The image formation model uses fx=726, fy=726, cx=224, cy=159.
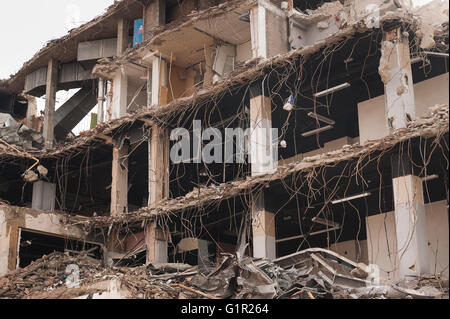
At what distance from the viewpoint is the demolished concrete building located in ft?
56.0

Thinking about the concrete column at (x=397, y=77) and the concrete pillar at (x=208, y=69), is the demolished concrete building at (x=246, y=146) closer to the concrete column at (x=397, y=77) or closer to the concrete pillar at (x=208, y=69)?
the concrete column at (x=397, y=77)

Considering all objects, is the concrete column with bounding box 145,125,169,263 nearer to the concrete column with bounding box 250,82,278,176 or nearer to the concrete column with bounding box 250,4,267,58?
the concrete column with bounding box 250,82,278,176

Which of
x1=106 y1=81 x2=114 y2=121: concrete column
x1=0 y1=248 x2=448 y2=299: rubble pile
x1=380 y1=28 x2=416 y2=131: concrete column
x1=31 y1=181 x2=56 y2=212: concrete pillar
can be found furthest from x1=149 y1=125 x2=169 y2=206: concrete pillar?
x1=380 y1=28 x2=416 y2=131: concrete column

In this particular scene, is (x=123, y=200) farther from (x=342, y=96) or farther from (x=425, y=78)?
(x=425, y=78)

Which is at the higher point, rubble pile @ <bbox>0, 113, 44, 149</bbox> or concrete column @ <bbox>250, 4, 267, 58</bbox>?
concrete column @ <bbox>250, 4, 267, 58</bbox>

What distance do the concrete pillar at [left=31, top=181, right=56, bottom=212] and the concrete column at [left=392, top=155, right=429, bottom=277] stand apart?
13.8 meters

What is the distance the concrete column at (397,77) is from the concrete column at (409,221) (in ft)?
3.45

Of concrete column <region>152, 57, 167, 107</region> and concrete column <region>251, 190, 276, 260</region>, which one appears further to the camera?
concrete column <region>152, 57, 167, 107</region>

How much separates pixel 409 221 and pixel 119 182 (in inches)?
433

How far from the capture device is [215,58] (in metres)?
22.8

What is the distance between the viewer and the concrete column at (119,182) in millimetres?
23734

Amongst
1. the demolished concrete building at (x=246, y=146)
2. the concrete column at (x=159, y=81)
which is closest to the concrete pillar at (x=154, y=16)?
the demolished concrete building at (x=246, y=146)

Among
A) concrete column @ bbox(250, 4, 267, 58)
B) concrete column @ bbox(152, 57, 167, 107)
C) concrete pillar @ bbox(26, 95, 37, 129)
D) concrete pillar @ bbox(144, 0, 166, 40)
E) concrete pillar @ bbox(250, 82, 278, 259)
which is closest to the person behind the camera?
concrete pillar @ bbox(250, 82, 278, 259)

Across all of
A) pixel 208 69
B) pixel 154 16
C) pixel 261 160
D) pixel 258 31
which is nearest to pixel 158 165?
pixel 208 69
